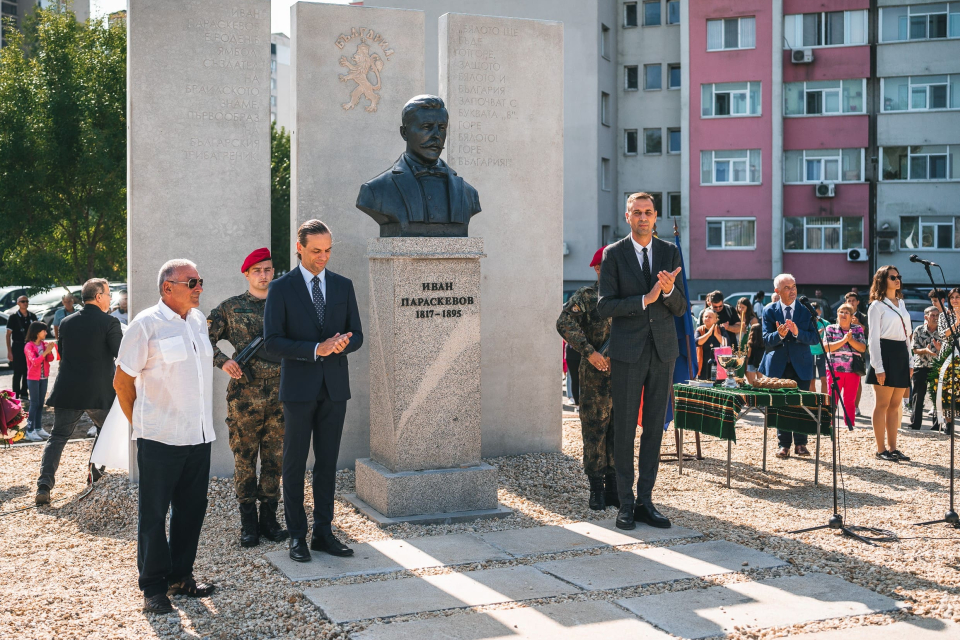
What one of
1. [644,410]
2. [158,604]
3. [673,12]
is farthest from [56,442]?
[673,12]

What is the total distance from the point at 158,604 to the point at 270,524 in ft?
4.59

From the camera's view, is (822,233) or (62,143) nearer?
(62,143)

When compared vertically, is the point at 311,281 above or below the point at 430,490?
above

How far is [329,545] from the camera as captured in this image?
221 inches

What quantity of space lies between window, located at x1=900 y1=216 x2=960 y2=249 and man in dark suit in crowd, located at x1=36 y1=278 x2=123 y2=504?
96.2ft

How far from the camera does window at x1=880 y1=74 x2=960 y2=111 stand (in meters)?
31.4

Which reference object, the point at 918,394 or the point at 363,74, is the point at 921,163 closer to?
the point at 918,394

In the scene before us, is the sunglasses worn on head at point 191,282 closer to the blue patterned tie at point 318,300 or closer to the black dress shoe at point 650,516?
the blue patterned tie at point 318,300

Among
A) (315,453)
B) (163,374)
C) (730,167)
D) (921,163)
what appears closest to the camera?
(163,374)

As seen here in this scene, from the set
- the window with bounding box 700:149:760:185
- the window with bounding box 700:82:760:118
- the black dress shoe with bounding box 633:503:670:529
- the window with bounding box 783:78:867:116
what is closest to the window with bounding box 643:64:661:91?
the window with bounding box 700:82:760:118

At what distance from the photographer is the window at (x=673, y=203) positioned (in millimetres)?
35844

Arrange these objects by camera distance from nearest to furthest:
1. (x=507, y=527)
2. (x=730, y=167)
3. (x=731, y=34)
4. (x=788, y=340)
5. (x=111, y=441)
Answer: (x=507, y=527) < (x=111, y=441) < (x=788, y=340) < (x=731, y=34) < (x=730, y=167)

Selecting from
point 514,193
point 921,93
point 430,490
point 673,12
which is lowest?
point 430,490

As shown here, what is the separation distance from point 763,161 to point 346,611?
102 ft
